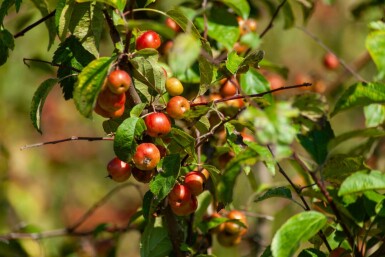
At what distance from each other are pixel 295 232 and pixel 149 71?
460mm

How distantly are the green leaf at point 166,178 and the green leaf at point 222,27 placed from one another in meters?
0.39

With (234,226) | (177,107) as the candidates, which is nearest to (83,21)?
(177,107)

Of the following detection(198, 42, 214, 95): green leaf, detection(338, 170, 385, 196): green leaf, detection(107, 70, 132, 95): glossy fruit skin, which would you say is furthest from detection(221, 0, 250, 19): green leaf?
detection(338, 170, 385, 196): green leaf

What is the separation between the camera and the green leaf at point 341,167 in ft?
4.53

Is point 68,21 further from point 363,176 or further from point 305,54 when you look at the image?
point 305,54

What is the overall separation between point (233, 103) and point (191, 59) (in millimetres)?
849

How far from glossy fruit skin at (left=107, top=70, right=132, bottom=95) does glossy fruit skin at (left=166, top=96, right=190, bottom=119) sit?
0.14m

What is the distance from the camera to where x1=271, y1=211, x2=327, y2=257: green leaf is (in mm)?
1200

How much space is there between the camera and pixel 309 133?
1.52 meters

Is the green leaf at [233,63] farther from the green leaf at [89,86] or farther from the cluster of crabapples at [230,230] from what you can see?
the cluster of crabapples at [230,230]

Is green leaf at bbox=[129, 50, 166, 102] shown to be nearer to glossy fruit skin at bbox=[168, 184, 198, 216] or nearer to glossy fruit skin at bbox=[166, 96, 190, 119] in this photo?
glossy fruit skin at bbox=[166, 96, 190, 119]

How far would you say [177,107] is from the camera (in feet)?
4.47

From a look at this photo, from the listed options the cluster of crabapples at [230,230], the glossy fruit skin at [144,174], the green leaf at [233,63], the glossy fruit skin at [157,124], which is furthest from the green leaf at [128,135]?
the cluster of crabapples at [230,230]

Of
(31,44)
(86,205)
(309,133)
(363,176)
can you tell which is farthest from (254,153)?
(86,205)
